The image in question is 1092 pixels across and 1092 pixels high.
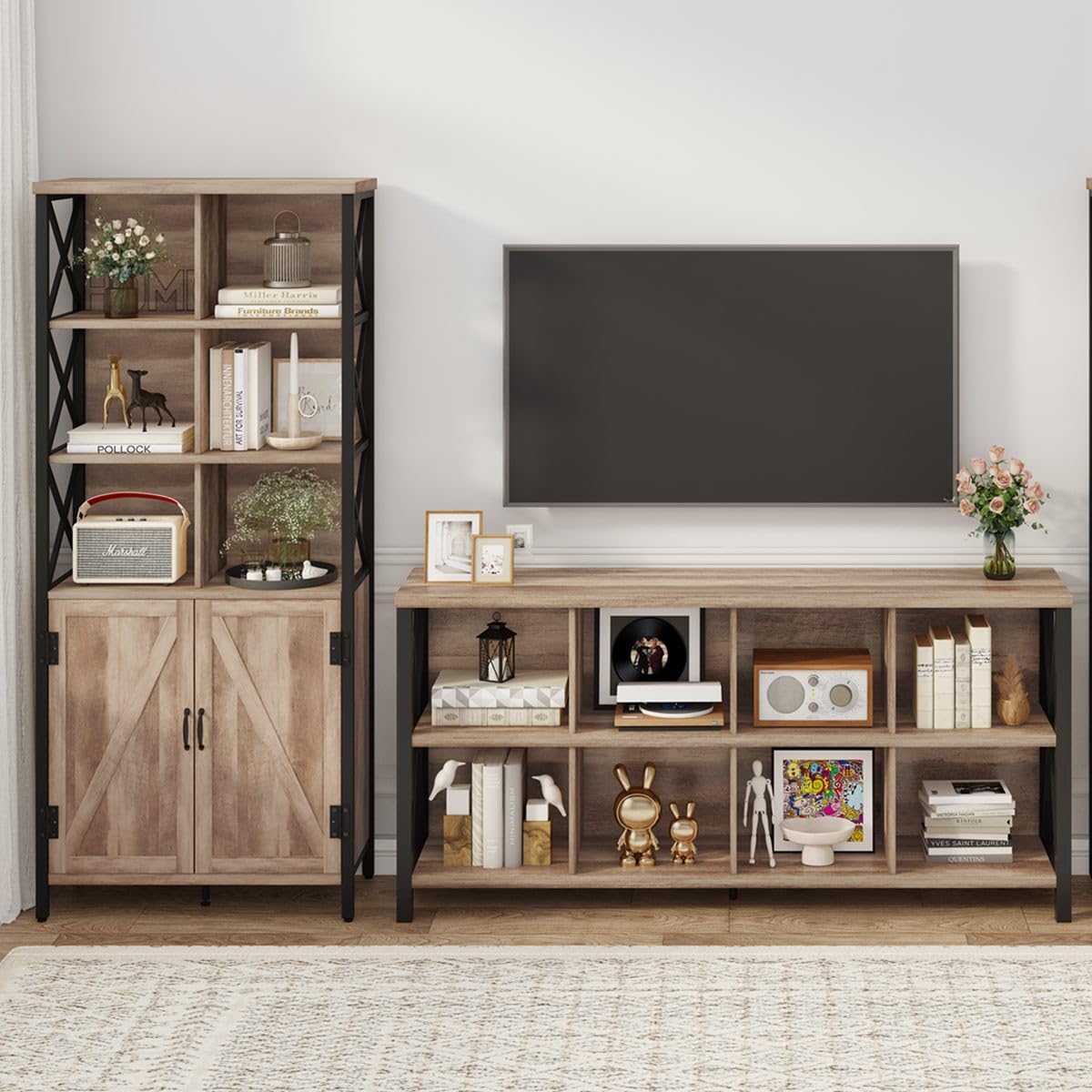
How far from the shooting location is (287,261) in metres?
4.30

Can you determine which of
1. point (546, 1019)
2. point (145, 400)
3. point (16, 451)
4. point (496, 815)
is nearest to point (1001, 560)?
point (496, 815)

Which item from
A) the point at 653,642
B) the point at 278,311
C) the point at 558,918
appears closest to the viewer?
the point at 278,311

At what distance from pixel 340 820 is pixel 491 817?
0.40 metres

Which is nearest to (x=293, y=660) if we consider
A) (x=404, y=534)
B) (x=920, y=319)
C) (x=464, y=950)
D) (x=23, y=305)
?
(x=404, y=534)

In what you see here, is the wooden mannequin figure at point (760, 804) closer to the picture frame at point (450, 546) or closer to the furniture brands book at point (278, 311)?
the picture frame at point (450, 546)

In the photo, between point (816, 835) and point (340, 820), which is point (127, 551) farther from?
point (816, 835)

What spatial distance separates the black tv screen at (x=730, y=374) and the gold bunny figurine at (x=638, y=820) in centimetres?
79

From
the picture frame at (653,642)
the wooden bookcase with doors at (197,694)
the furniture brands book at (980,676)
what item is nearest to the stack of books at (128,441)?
the wooden bookcase with doors at (197,694)

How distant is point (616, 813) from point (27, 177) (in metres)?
2.33

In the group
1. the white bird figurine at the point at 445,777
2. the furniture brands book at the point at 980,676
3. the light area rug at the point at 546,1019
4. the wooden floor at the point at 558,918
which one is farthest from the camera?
the white bird figurine at the point at 445,777

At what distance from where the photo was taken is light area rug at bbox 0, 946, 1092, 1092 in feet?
11.1

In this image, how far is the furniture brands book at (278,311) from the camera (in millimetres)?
4203

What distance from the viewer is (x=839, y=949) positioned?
4.05 m

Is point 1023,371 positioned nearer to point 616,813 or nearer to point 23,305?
point 616,813
